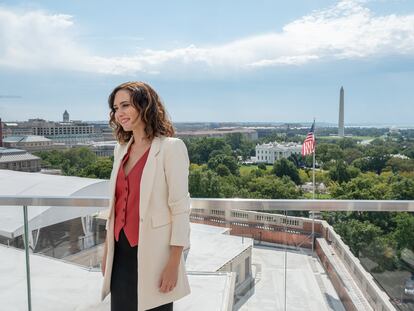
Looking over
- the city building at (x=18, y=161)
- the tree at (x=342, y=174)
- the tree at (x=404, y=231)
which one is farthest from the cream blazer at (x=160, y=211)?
the city building at (x=18, y=161)

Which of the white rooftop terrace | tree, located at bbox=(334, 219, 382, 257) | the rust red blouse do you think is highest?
the rust red blouse

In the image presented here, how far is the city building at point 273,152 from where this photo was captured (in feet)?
200

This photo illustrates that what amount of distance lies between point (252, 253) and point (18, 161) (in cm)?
5035

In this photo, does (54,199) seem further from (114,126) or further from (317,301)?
(317,301)

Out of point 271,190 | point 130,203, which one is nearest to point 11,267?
point 130,203

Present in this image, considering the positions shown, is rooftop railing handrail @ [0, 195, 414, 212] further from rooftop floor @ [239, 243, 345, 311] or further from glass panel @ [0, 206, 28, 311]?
glass panel @ [0, 206, 28, 311]

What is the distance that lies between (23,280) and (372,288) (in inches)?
83.9

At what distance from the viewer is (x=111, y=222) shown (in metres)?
1.56

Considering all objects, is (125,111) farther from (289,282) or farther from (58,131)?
(58,131)

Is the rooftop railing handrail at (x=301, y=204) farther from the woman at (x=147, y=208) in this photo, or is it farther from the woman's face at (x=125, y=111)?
the woman's face at (x=125, y=111)

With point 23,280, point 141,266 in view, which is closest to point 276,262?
point 141,266

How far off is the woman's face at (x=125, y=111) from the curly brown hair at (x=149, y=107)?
2 cm

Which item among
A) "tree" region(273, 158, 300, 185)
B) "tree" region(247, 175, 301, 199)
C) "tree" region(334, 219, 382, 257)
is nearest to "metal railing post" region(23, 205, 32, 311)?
"tree" region(334, 219, 382, 257)

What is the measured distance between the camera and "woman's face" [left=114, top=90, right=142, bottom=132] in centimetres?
146
